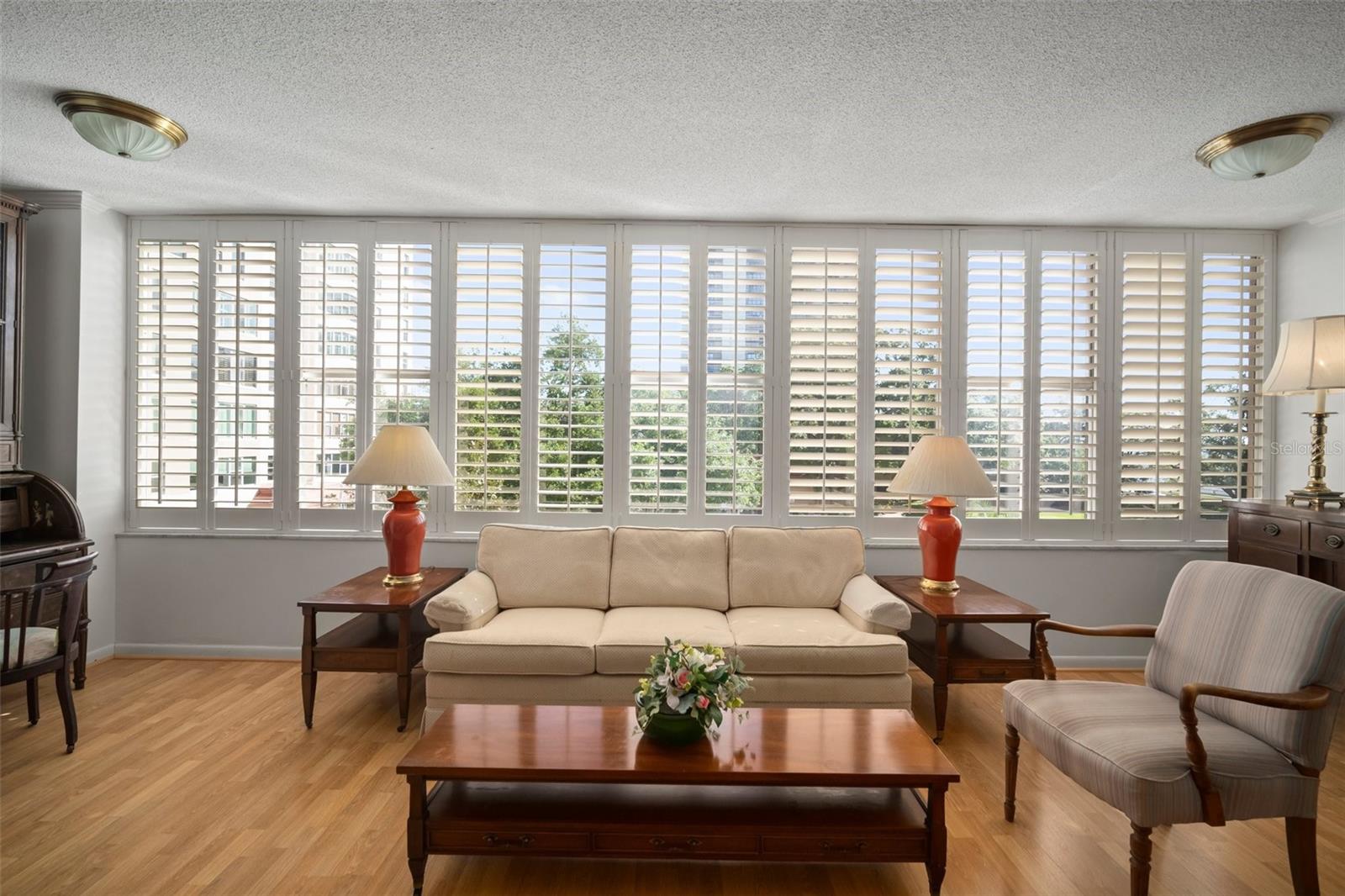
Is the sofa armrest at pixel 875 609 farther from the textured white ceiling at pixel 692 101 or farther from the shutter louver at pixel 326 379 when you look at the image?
the shutter louver at pixel 326 379

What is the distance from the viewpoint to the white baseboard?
163 inches

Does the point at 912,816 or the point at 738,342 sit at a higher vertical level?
the point at 738,342

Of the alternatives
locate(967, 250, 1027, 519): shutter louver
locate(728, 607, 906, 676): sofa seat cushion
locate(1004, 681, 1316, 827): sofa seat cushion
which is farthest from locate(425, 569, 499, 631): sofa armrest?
locate(967, 250, 1027, 519): shutter louver

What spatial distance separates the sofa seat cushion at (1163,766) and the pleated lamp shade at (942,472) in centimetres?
133

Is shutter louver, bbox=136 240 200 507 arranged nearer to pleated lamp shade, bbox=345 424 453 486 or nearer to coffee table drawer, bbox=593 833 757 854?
pleated lamp shade, bbox=345 424 453 486

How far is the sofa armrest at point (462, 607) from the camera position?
3.13 metres

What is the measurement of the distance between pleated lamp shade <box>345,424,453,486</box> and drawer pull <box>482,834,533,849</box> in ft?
6.26

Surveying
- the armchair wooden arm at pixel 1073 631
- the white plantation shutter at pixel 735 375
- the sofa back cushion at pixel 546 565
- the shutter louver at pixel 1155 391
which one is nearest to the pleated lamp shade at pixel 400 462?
the sofa back cushion at pixel 546 565

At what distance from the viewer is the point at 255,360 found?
414cm

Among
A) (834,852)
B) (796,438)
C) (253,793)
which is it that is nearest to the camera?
(834,852)

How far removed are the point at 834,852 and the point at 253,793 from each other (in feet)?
7.02

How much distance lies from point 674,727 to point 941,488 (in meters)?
1.93

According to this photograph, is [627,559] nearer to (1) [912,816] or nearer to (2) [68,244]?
(1) [912,816]

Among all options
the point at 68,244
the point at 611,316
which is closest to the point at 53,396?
the point at 68,244
